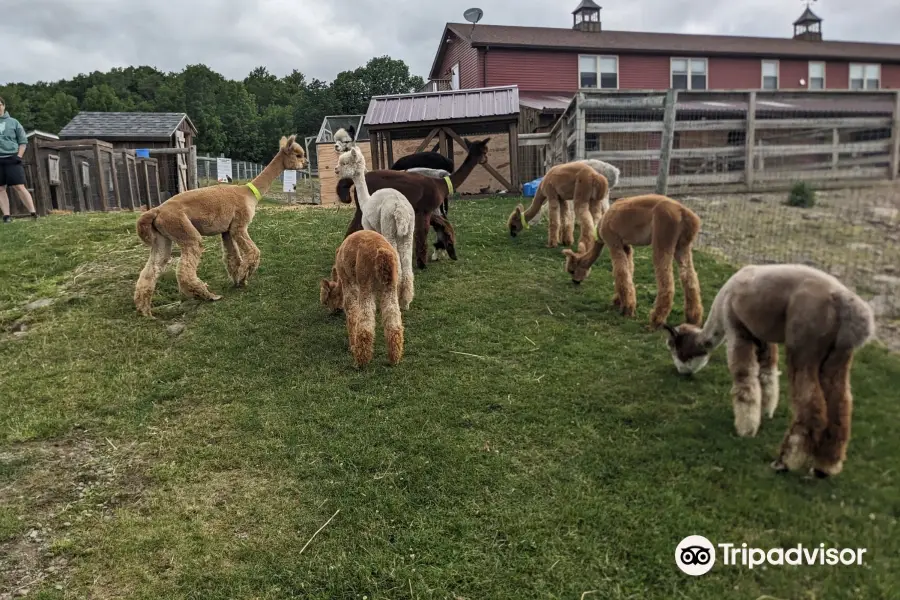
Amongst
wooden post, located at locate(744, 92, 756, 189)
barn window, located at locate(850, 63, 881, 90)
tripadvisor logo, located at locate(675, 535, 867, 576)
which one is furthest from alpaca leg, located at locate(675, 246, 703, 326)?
barn window, located at locate(850, 63, 881, 90)

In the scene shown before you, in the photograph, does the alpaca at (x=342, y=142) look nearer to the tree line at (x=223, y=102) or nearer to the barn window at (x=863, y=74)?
the barn window at (x=863, y=74)

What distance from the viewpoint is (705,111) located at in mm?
10414

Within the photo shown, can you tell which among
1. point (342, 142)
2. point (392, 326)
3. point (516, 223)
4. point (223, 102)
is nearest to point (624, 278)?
point (392, 326)

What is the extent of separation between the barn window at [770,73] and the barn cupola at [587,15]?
890 centimetres

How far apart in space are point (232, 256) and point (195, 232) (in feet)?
2.41

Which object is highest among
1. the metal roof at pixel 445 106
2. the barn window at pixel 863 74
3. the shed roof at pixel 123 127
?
the barn window at pixel 863 74

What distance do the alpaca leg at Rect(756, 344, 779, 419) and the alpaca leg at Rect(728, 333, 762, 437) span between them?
2 cm

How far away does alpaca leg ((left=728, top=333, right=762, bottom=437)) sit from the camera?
10.6ft

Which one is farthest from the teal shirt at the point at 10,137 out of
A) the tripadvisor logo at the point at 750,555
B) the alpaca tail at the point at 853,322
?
the alpaca tail at the point at 853,322

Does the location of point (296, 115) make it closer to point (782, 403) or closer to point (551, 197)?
point (551, 197)

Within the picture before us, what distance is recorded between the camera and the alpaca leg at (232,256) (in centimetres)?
784

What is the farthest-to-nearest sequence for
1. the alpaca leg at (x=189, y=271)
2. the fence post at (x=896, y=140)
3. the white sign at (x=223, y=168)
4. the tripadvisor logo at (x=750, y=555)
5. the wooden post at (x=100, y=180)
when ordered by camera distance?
the white sign at (x=223, y=168) < the wooden post at (x=100, y=180) < the fence post at (x=896, y=140) < the alpaca leg at (x=189, y=271) < the tripadvisor logo at (x=750, y=555)

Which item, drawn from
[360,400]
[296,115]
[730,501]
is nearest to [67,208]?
[360,400]

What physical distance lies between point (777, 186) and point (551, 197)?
3355 mm
